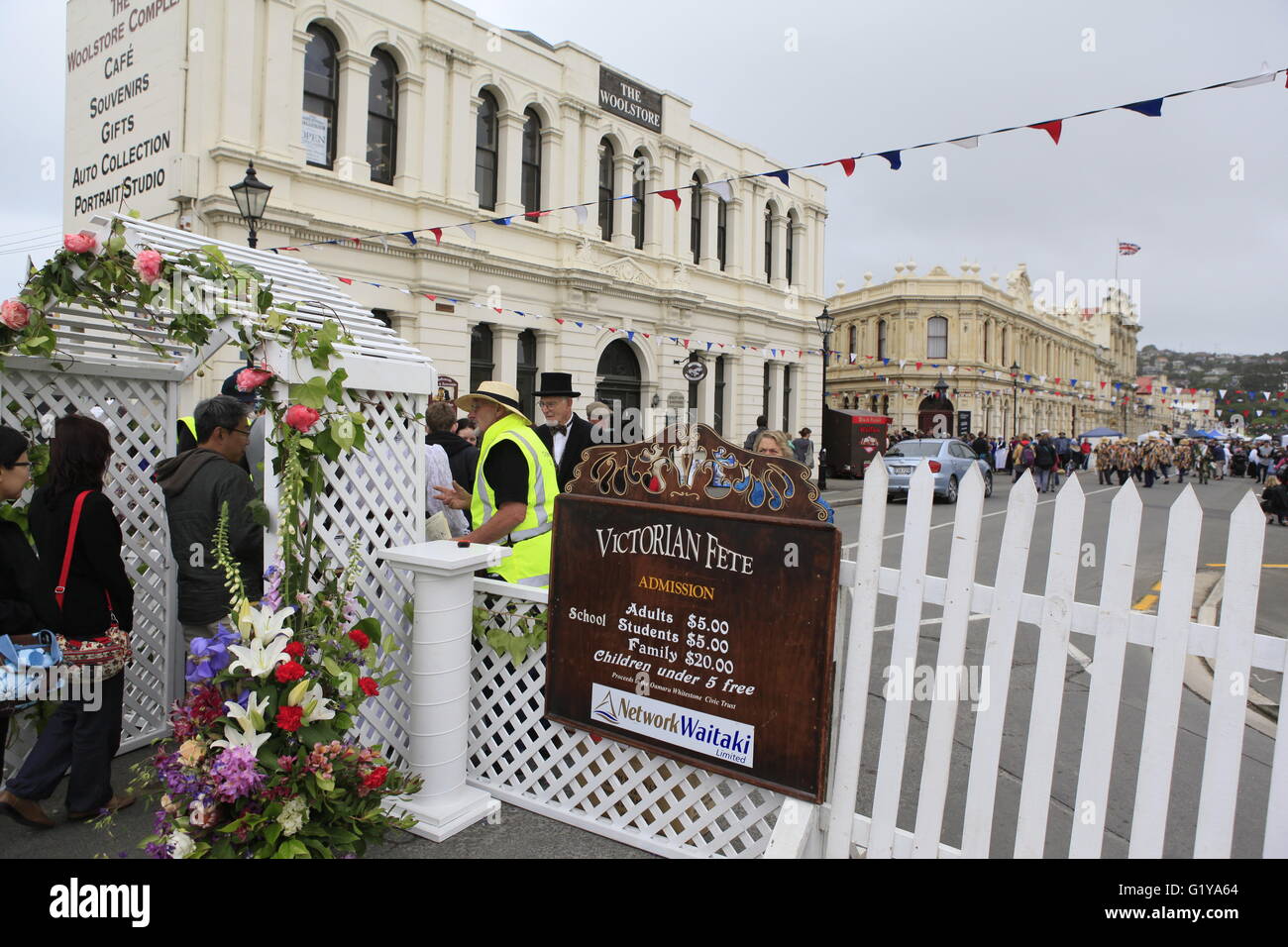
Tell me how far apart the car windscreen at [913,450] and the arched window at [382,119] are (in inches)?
580

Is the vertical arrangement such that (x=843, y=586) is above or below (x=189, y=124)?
below

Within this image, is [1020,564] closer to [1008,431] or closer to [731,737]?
[731,737]

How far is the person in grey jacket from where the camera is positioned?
4035mm

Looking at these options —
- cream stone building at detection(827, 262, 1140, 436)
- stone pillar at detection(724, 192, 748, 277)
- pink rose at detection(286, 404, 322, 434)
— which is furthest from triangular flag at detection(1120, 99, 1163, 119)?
cream stone building at detection(827, 262, 1140, 436)

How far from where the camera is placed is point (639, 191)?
24.0m

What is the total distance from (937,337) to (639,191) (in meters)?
35.8

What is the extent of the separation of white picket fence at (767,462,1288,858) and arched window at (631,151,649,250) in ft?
72.7

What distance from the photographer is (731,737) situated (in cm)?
311

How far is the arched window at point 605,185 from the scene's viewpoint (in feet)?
76.0

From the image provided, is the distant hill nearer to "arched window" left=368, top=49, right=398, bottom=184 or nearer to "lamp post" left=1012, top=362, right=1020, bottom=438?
"lamp post" left=1012, top=362, right=1020, bottom=438

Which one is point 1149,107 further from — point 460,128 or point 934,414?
point 934,414

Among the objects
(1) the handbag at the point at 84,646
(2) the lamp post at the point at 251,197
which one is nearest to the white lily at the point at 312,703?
(1) the handbag at the point at 84,646
